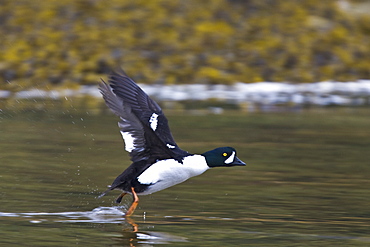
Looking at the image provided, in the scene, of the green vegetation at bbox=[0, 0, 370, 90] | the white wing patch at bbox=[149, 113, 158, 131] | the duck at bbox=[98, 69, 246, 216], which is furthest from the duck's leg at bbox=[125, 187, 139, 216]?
the green vegetation at bbox=[0, 0, 370, 90]

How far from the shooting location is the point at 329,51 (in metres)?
26.3

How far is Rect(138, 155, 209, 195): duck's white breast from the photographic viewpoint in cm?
785

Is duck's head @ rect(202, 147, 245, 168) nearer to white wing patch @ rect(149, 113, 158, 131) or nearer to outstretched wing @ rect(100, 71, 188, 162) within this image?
outstretched wing @ rect(100, 71, 188, 162)

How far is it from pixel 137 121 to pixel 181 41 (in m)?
18.9

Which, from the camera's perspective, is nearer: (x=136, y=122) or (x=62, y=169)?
(x=136, y=122)

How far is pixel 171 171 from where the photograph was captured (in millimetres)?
7855

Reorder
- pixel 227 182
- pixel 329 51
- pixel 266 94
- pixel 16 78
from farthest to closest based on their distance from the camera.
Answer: pixel 329 51, pixel 16 78, pixel 266 94, pixel 227 182

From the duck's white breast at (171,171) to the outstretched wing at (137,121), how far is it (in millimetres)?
91

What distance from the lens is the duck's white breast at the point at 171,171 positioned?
25.8ft

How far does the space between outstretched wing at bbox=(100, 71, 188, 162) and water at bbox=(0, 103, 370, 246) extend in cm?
56

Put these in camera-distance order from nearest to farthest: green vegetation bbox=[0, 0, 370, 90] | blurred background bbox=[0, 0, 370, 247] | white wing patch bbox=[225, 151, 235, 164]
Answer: blurred background bbox=[0, 0, 370, 247], white wing patch bbox=[225, 151, 235, 164], green vegetation bbox=[0, 0, 370, 90]

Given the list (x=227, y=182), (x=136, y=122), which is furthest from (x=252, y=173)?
(x=136, y=122)

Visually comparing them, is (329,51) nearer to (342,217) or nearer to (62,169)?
(62,169)

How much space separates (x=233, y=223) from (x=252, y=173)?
2.80 meters
